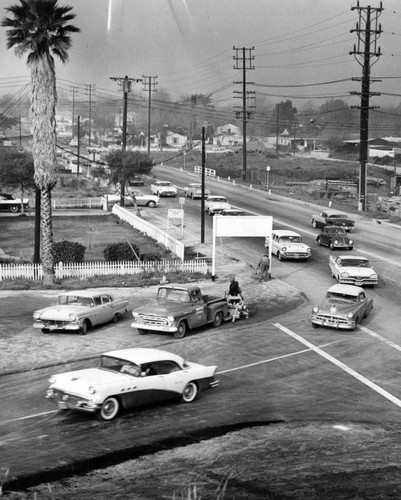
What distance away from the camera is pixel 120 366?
17.3 meters

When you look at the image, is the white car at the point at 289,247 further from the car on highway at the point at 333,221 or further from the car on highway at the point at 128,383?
the car on highway at the point at 128,383

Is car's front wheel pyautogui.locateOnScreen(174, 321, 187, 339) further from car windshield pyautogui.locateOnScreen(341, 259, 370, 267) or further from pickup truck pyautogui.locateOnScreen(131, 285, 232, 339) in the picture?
car windshield pyautogui.locateOnScreen(341, 259, 370, 267)

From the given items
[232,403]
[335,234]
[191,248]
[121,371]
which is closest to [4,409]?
[121,371]

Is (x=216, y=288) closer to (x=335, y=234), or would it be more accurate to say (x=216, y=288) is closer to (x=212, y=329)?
(x=212, y=329)

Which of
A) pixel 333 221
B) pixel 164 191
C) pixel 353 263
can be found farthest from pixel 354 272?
pixel 164 191

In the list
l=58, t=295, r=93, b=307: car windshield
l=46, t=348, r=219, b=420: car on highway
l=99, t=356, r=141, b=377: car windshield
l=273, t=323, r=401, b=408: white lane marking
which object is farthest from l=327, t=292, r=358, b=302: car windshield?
l=99, t=356, r=141, b=377: car windshield

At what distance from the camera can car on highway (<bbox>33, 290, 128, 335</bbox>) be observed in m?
24.5

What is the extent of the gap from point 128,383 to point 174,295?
29.8ft

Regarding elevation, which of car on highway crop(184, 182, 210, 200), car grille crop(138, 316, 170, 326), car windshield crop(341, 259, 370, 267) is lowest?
car grille crop(138, 316, 170, 326)

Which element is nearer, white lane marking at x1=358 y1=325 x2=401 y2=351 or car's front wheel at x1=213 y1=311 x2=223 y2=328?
white lane marking at x1=358 y1=325 x2=401 y2=351

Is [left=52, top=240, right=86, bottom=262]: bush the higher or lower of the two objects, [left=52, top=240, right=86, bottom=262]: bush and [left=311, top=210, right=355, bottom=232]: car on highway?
the lower

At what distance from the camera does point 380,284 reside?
35406 mm

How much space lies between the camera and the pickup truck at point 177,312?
24.4 m

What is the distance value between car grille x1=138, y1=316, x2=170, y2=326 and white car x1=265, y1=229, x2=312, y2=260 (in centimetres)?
1662
